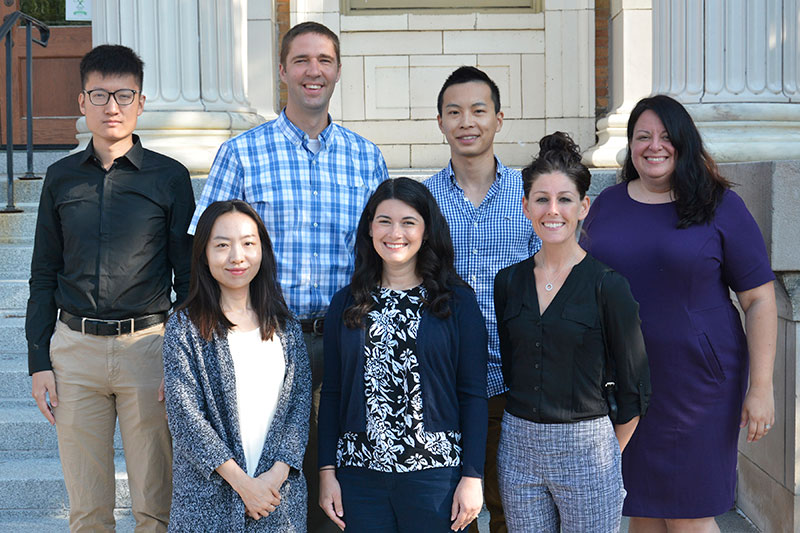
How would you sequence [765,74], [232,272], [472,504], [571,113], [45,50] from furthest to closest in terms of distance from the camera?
[45,50] → [571,113] → [765,74] → [232,272] → [472,504]

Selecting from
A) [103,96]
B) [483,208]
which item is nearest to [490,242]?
[483,208]

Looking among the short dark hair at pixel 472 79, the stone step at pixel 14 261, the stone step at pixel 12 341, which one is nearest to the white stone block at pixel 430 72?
the stone step at pixel 14 261

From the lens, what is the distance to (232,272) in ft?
8.96

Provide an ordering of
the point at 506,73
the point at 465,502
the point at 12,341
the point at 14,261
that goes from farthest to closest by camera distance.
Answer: the point at 506,73 < the point at 14,261 < the point at 12,341 < the point at 465,502

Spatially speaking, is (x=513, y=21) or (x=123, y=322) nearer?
(x=123, y=322)

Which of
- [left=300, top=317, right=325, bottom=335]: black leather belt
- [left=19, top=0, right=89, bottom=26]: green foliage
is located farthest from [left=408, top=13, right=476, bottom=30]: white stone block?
[left=300, top=317, right=325, bottom=335]: black leather belt

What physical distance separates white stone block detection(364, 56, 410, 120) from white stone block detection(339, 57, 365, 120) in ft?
0.14

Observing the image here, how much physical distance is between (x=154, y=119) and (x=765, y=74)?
3.94m

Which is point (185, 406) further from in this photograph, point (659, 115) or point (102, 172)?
point (659, 115)

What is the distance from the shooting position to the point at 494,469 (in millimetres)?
3088

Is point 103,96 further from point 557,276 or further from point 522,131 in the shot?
point 522,131

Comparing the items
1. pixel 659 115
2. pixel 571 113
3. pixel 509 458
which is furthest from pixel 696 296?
pixel 571 113

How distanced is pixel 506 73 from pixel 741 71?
241 cm

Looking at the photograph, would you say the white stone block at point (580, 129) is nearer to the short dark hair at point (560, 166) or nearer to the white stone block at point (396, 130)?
the white stone block at point (396, 130)
